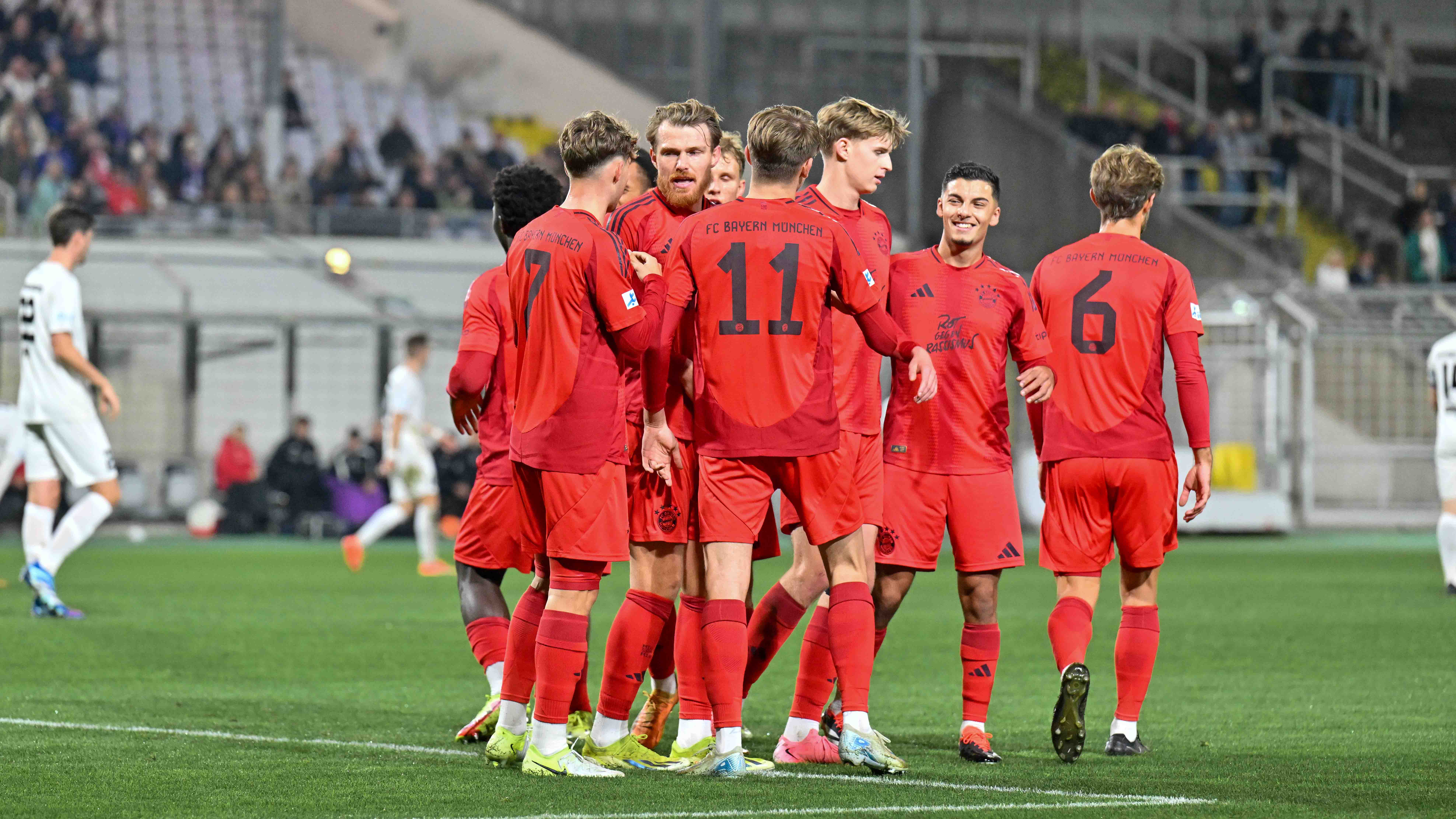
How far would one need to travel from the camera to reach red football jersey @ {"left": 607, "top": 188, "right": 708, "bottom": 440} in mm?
5750

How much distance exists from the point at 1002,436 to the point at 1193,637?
445cm

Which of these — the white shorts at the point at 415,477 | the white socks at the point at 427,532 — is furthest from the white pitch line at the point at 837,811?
the white shorts at the point at 415,477

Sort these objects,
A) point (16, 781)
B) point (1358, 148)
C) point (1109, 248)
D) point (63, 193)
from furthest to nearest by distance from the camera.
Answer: point (1358, 148), point (63, 193), point (1109, 248), point (16, 781)

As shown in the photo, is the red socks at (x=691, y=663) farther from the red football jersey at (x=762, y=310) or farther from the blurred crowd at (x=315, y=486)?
the blurred crowd at (x=315, y=486)

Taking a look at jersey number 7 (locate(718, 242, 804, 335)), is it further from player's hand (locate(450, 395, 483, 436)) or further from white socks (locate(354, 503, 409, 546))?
white socks (locate(354, 503, 409, 546))

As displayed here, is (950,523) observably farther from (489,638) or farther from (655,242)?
(489,638)

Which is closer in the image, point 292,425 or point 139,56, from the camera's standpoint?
point 292,425

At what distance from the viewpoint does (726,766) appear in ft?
17.7

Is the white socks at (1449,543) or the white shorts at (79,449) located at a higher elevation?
the white shorts at (79,449)

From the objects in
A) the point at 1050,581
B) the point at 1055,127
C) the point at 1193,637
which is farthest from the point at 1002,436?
the point at 1055,127

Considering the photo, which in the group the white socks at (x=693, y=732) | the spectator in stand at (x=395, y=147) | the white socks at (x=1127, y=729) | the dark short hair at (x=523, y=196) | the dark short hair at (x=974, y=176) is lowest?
the white socks at (x=1127, y=729)

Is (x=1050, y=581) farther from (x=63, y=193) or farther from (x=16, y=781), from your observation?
(x=63, y=193)

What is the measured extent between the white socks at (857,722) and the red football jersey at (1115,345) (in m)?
1.33

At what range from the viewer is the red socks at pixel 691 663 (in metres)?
5.73
